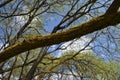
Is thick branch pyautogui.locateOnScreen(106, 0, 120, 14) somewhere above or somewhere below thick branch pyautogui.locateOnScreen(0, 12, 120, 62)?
above

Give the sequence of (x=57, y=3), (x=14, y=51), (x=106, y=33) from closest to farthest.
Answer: (x=14, y=51)
(x=106, y=33)
(x=57, y=3)

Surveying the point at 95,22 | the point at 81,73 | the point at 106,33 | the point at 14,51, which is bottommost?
the point at 81,73

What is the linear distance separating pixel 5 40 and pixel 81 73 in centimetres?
278

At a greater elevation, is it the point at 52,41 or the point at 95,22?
the point at 95,22

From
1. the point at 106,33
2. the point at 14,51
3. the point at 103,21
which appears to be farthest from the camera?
the point at 106,33

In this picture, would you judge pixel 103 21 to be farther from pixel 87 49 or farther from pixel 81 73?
pixel 87 49

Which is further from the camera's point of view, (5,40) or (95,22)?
(5,40)

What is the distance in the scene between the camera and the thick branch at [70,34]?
346cm

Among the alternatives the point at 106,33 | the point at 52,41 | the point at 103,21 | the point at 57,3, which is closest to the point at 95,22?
the point at 103,21

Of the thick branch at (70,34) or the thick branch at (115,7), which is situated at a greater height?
the thick branch at (115,7)

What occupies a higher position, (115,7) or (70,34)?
(115,7)

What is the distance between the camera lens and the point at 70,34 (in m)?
3.55

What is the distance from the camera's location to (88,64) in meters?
10.4

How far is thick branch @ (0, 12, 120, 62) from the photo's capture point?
136 inches
